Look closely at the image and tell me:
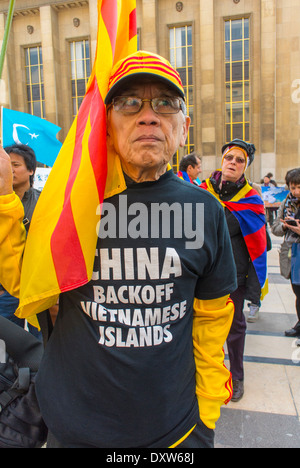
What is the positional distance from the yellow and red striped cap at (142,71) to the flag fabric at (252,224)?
171 centimetres

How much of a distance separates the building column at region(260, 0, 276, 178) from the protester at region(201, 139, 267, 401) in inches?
684

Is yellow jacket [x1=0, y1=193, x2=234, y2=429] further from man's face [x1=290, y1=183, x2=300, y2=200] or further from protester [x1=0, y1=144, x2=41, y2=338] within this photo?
man's face [x1=290, y1=183, x2=300, y2=200]

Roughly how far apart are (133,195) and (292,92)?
1979 cm

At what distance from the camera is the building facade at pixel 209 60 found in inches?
720

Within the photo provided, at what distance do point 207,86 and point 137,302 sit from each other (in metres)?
20.2

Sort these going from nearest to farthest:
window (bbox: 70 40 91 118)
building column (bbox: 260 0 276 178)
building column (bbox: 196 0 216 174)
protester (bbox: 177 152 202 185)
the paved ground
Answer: the paved ground < protester (bbox: 177 152 202 185) < building column (bbox: 260 0 276 178) < building column (bbox: 196 0 216 174) < window (bbox: 70 40 91 118)

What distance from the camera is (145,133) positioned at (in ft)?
3.63

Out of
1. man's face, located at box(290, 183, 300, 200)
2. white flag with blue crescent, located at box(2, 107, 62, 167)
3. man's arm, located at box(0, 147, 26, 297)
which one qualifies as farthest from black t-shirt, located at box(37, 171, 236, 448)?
white flag with blue crescent, located at box(2, 107, 62, 167)

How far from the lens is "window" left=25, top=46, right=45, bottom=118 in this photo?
2136 cm

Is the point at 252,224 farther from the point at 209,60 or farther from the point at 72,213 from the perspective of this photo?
the point at 209,60

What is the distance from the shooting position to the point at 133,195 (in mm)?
1183

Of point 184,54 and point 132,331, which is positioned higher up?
point 184,54

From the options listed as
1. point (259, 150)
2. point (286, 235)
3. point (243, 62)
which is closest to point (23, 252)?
point (286, 235)

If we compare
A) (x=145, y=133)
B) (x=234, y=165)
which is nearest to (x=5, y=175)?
(x=145, y=133)
